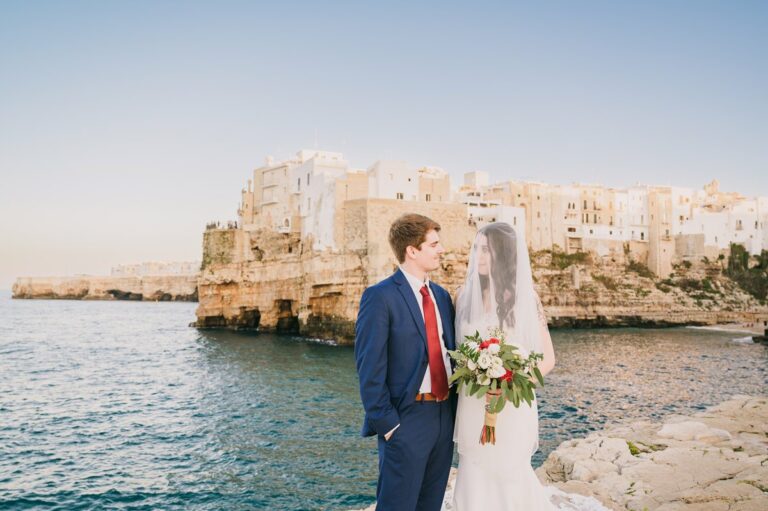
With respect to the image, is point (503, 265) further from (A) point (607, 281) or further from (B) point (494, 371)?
(A) point (607, 281)

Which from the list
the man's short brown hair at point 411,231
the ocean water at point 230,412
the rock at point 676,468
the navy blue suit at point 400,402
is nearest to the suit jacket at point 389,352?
the navy blue suit at point 400,402

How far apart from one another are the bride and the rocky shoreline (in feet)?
5.84

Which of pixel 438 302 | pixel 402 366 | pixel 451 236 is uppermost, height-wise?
pixel 451 236

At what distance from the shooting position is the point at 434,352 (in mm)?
3709

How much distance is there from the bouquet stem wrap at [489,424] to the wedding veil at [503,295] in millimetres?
417

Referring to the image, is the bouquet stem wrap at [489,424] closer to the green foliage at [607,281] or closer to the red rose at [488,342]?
the red rose at [488,342]

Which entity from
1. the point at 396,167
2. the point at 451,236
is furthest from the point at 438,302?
the point at 396,167

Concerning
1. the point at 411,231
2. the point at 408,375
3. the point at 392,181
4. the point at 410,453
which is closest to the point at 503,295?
the point at 411,231

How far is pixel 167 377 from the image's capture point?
929 inches

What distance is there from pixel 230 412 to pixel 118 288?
125 metres

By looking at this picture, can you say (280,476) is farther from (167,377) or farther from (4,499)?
(167,377)

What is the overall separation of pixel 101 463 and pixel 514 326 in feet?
38.2

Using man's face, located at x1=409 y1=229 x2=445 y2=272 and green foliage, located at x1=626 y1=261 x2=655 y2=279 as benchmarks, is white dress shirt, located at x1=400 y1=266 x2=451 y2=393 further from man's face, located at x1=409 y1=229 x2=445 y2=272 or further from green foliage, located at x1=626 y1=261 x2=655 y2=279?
green foliage, located at x1=626 y1=261 x2=655 y2=279

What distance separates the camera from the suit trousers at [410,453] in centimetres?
346
